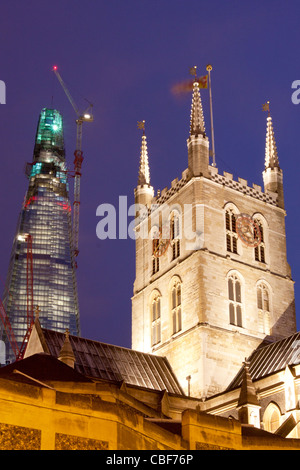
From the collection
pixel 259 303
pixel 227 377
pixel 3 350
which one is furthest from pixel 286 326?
pixel 3 350

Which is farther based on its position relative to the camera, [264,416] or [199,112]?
[199,112]

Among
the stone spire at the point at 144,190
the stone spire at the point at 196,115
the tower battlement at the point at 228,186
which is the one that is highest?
the stone spire at the point at 196,115

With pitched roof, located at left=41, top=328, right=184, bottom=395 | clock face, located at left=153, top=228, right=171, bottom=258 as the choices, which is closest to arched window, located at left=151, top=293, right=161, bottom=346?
pitched roof, located at left=41, top=328, right=184, bottom=395

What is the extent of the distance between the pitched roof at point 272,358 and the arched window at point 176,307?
5933 mm

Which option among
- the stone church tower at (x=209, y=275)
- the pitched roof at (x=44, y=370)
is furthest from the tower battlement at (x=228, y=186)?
the pitched roof at (x=44, y=370)

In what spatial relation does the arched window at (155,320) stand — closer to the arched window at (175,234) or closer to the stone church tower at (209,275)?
the stone church tower at (209,275)

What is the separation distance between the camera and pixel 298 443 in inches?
1180

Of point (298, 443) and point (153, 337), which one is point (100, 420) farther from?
point (153, 337)

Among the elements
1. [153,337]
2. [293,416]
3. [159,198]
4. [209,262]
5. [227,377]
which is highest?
[159,198]

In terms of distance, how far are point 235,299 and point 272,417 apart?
37.0 ft

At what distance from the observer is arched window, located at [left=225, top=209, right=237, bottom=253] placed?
5744 cm

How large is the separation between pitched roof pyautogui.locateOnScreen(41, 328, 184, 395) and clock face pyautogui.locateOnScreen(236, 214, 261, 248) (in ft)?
36.0

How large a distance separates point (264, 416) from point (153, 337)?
14619mm

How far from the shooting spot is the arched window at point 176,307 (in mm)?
56469
